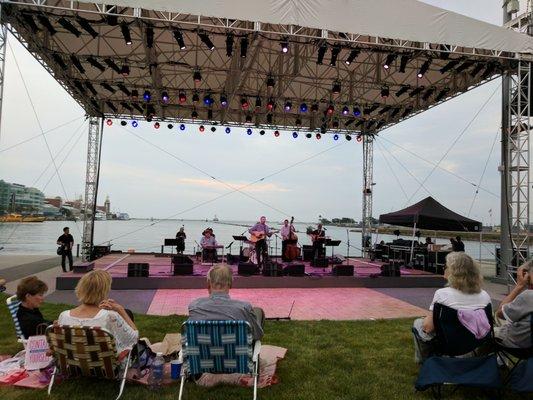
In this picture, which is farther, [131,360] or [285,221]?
[285,221]

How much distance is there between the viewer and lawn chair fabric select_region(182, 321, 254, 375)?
10.8 feet

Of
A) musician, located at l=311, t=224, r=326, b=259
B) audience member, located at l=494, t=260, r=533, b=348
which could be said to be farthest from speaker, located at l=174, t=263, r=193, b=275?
audience member, located at l=494, t=260, r=533, b=348

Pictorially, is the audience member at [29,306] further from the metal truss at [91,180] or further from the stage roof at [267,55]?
the metal truss at [91,180]

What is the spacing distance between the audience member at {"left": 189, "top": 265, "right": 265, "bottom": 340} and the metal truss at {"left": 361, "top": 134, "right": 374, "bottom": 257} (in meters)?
15.9

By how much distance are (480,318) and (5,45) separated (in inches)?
404

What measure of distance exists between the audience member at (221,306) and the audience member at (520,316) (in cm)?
225

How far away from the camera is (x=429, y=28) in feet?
33.4

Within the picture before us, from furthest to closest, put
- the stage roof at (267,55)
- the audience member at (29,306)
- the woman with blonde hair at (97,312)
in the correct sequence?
the stage roof at (267,55) < the audience member at (29,306) < the woman with blonde hair at (97,312)

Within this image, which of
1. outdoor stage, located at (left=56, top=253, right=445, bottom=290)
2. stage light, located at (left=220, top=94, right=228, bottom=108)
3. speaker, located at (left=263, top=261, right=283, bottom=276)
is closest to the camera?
outdoor stage, located at (left=56, top=253, right=445, bottom=290)

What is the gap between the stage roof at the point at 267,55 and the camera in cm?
944

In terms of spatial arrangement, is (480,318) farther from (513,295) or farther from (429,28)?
(429,28)

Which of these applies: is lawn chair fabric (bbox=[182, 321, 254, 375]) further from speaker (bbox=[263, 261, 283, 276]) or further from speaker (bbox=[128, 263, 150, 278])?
speaker (bbox=[263, 261, 283, 276])

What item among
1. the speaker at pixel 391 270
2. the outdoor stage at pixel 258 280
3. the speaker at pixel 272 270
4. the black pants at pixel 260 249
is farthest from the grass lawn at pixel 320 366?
the black pants at pixel 260 249

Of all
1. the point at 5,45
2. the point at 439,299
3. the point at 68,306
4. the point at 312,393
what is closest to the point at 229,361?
the point at 312,393
